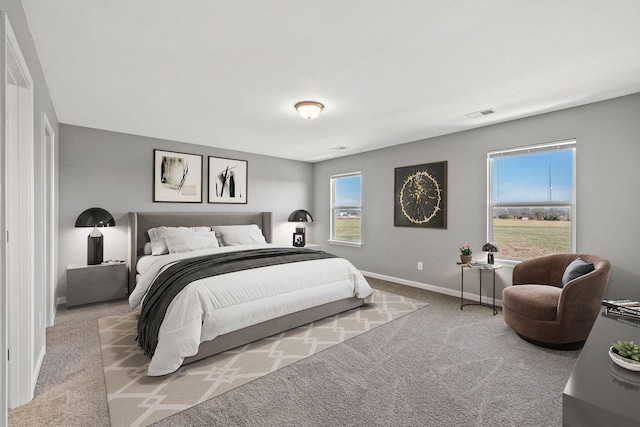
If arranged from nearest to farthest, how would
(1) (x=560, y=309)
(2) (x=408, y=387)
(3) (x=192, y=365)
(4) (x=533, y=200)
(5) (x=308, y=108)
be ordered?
(2) (x=408, y=387)
(3) (x=192, y=365)
(1) (x=560, y=309)
(5) (x=308, y=108)
(4) (x=533, y=200)

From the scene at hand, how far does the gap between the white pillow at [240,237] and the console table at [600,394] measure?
14.3 feet

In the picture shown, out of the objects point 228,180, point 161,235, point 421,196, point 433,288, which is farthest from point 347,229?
point 161,235

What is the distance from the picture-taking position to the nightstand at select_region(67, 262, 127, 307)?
151 inches

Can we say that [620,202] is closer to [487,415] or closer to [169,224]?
[487,415]

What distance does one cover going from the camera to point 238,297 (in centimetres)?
274

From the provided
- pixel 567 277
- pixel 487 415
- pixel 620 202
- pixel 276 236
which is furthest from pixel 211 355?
pixel 620 202

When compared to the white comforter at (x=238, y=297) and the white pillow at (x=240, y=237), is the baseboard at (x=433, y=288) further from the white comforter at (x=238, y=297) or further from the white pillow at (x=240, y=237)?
the white pillow at (x=240, y=237)

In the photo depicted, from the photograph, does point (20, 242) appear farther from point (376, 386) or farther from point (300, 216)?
point (300, 216)

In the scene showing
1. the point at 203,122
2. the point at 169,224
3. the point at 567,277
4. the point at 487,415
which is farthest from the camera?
the point at 169,224

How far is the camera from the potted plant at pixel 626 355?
1323mm

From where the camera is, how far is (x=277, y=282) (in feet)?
10.0

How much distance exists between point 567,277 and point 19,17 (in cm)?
461

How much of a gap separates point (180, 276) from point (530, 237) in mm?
4082

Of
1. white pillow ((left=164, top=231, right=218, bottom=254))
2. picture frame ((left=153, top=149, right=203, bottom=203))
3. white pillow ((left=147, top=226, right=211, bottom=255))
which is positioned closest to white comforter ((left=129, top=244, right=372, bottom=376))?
white pillow ((left=164, top=231, right=218, bottom=254))
